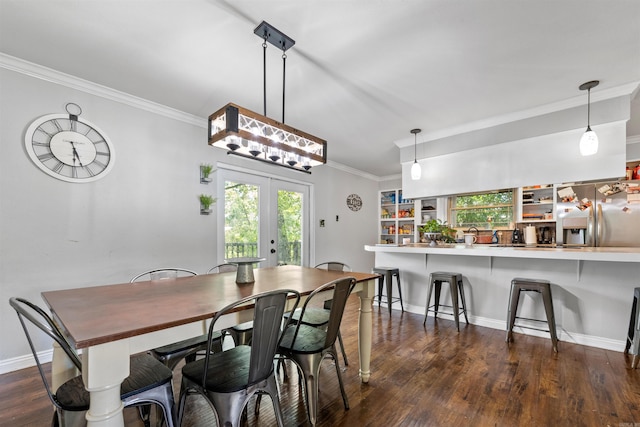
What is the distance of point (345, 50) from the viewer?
221cm

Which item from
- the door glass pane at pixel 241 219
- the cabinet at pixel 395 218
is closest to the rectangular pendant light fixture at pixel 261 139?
the door glass pane at pixel 241 219

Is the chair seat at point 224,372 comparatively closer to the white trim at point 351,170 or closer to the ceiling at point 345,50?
the ceiling at point 345,50

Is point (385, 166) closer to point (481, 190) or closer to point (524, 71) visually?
point (481, 190)

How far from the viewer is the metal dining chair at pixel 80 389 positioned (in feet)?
3.72

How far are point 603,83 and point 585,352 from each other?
8.42 feet

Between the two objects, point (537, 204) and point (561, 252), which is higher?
point (537, 204)

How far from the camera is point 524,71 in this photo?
8.26 feet

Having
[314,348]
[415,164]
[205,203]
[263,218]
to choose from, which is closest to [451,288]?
[415,164]

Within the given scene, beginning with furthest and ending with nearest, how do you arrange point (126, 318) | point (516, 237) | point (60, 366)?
point (516, 237), point (60, 366), point (126, 318)

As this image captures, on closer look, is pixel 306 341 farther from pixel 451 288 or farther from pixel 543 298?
pixel 543 298

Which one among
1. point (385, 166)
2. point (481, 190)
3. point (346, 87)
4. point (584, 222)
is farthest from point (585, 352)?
point (385, 166)

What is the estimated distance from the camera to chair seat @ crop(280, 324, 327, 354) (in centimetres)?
167

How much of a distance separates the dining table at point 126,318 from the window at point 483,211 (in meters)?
4.45

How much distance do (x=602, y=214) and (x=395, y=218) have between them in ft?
11.3
